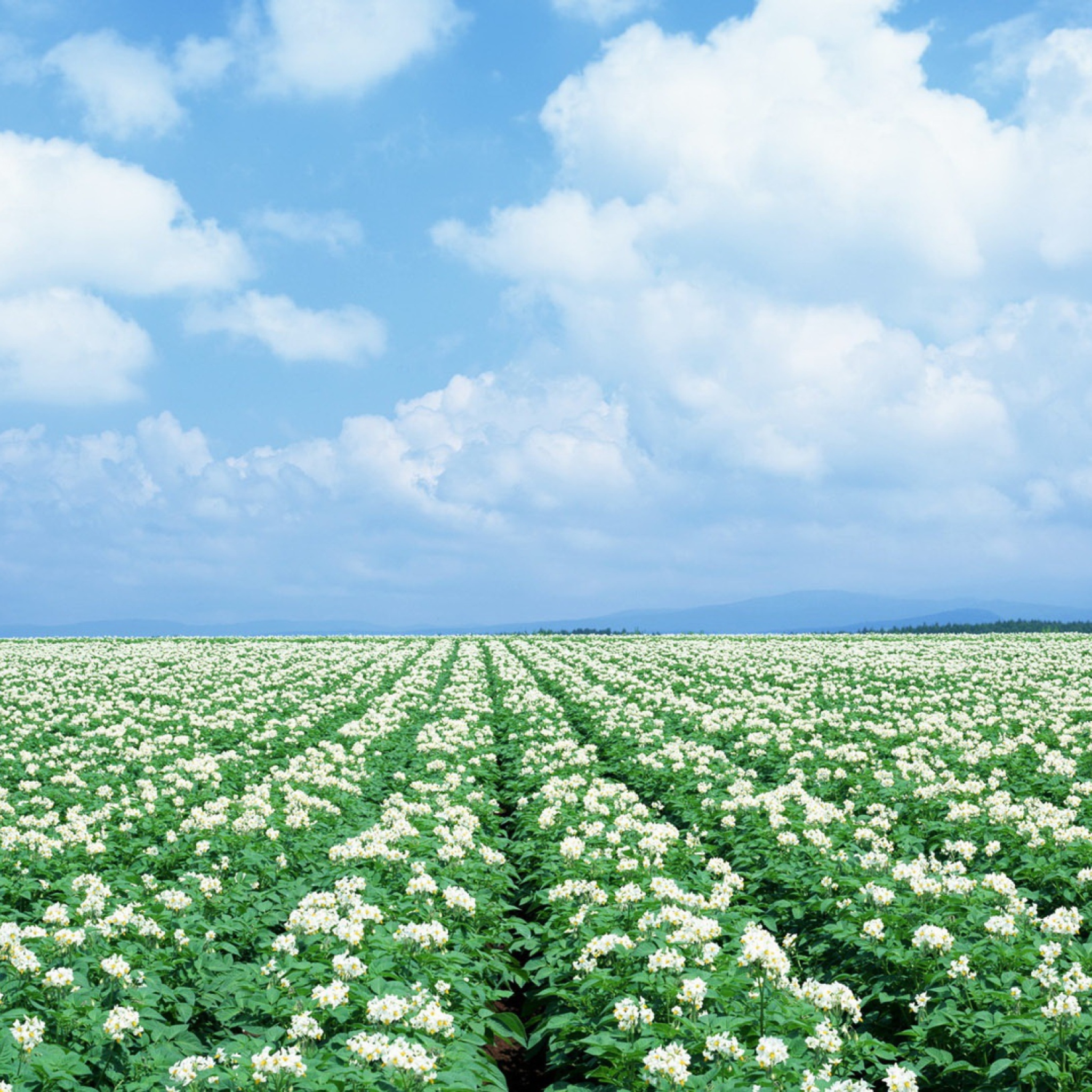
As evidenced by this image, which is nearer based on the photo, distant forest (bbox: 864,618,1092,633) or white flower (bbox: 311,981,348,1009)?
white flower (bbox: 311,981,348,1009)

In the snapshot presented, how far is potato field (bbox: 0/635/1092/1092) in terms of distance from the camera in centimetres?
584

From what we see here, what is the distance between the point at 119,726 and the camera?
71.4ft

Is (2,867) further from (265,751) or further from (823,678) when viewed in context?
(823,678)

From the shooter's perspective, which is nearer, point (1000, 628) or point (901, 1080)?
point (901, 1080)

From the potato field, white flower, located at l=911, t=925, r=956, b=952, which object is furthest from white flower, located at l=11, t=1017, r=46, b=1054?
white flower, located at l=911, t=925, r=956, b=952

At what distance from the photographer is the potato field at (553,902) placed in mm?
5836

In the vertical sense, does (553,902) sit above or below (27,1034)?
below

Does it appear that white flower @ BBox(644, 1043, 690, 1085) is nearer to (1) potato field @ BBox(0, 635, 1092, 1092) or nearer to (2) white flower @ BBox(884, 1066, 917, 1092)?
(1) potato field @ BBox(0, 635, 1092, 1092)

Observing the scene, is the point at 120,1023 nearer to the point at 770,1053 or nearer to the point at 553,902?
the point at 770,1053

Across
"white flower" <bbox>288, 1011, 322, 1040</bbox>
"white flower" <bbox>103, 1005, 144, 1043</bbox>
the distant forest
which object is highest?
"white flower" <bbox>288, 1011, 322, 1040</bbox>

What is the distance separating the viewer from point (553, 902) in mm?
9273

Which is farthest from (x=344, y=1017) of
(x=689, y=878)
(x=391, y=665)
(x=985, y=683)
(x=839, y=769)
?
(x=391, y=665)

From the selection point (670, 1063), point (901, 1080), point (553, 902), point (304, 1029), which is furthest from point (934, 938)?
point (304, 1029)

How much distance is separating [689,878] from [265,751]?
12.7 metres
